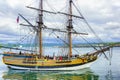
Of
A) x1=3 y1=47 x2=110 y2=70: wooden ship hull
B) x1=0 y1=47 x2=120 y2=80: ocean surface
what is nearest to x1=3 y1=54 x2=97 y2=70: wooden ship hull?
x1=3 y1=47 x2=110 y2=70: wooden ship hull

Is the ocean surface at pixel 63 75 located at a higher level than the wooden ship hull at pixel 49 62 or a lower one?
lower

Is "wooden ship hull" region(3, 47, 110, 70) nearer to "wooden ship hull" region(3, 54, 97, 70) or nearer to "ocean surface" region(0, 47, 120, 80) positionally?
"wooden ship hull" region(3, 54, 97, 70)

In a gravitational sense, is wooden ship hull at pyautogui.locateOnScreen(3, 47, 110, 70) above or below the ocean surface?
above

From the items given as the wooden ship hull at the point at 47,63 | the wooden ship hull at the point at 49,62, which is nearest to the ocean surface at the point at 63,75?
the wooden ship hull at the point at 47,63

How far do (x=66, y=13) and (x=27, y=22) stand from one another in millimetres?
7781

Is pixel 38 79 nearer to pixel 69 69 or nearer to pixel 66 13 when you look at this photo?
pixel 69 69

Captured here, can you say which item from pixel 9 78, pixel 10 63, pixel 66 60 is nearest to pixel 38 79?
pixel 9 78

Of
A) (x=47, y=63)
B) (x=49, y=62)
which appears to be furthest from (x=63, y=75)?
(x=47, y=63)

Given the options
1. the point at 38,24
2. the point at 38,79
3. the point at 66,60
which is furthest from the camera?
the point at 38,24

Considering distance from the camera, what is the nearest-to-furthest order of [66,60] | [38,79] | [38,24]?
1. [38,79]
2. [66,60]
3. [38,24]

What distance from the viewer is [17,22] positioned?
67.0 metres

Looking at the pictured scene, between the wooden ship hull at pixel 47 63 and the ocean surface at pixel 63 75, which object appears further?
the wooden ship hull at pixel 47 63

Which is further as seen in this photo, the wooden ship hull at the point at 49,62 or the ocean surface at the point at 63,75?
the wooden ship hull at the point at 49,62

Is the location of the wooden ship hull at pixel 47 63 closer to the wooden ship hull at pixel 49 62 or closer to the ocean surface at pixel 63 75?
the wooden ship hull at pixel 49 62
